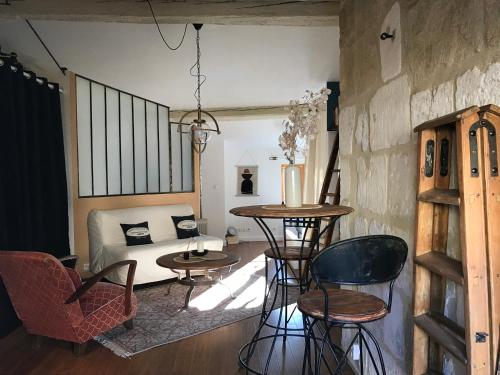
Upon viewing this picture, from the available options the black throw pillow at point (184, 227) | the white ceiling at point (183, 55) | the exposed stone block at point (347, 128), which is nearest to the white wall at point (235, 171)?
the white ceiling at point (183, 55)

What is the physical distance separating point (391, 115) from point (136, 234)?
353 centimetres

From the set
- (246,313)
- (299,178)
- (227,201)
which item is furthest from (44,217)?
(227,201)

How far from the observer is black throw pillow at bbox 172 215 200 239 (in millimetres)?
5004

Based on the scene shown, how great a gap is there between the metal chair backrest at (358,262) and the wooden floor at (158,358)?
1081 millimetres

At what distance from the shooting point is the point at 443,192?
127 cm

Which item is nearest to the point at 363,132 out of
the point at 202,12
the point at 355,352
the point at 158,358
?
the point at 355,352

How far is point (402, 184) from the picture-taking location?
1.63 metres

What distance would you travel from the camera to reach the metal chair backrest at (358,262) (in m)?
1.43

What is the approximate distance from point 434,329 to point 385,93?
1084 millimetres

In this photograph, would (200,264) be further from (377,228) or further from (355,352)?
(377,228)

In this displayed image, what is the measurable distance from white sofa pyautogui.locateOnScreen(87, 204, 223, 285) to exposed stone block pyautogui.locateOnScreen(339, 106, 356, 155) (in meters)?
2.63

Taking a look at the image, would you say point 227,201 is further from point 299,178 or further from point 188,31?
point 299,178

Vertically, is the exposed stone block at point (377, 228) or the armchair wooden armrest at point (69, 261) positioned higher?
the exposed stone block at point (377, 228)

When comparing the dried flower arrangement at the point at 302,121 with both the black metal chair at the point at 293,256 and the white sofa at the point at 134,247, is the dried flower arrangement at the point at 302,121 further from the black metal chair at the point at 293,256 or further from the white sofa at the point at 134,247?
the white sofa at the point at 134,247
